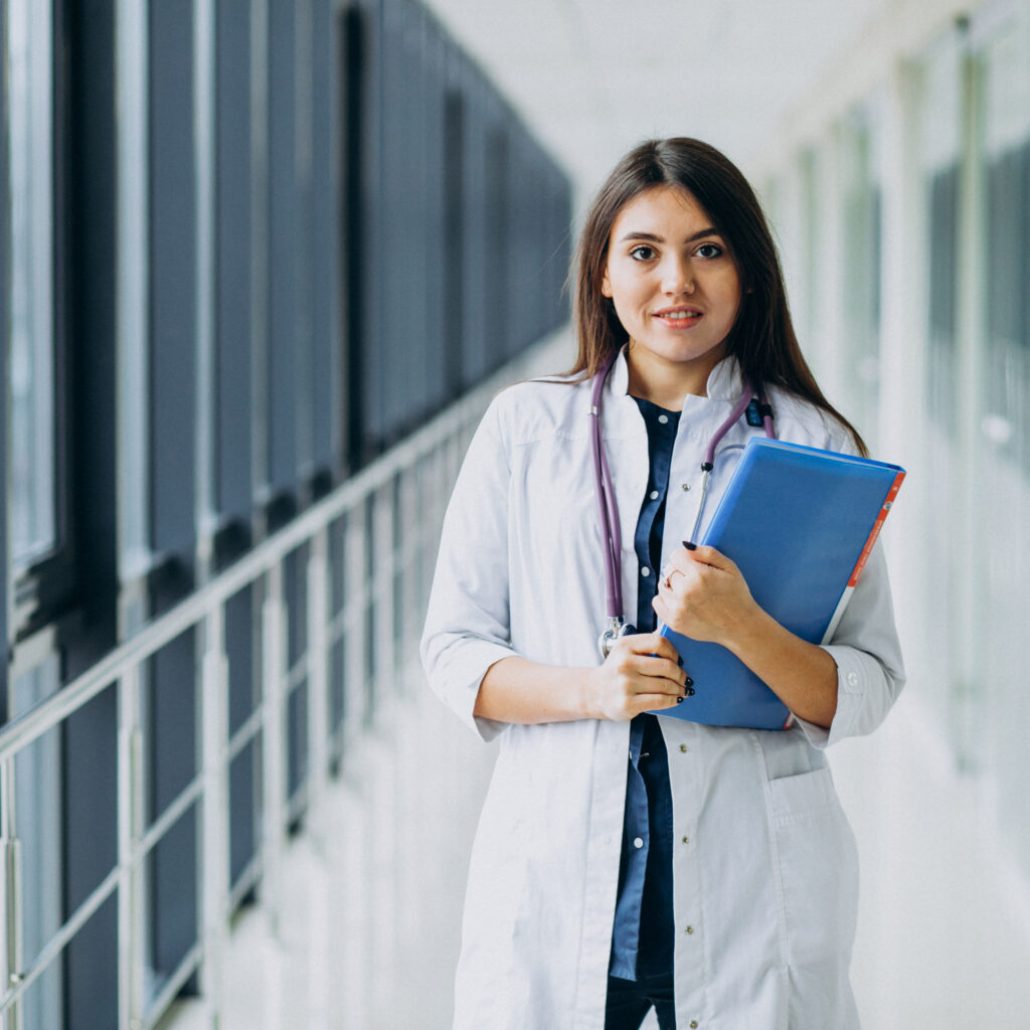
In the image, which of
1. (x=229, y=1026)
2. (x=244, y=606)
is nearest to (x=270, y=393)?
(x=244, y=606)

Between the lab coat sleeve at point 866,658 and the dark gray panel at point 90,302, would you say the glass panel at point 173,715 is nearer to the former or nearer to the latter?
the dark gray panel at point 90,302

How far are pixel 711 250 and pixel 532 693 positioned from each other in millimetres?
244

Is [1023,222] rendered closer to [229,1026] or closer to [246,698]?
[246,698]

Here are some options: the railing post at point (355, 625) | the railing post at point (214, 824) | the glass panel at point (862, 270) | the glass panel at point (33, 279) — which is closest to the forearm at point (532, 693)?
the railing post at point (214, 824)

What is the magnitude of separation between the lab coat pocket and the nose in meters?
0.26

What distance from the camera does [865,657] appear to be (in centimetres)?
75

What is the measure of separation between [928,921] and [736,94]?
3.55 meters

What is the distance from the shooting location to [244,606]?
2045 mm

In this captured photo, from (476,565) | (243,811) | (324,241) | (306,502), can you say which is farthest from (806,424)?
(324,241)

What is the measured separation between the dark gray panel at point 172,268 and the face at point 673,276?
3.21 ft

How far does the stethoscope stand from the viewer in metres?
0.75

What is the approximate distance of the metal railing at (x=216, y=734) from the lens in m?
0.95

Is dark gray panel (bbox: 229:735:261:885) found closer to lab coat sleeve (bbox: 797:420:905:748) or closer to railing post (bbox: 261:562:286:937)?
railing post (bbox: 261:562:286:937)

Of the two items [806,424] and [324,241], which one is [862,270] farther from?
[806,424]
